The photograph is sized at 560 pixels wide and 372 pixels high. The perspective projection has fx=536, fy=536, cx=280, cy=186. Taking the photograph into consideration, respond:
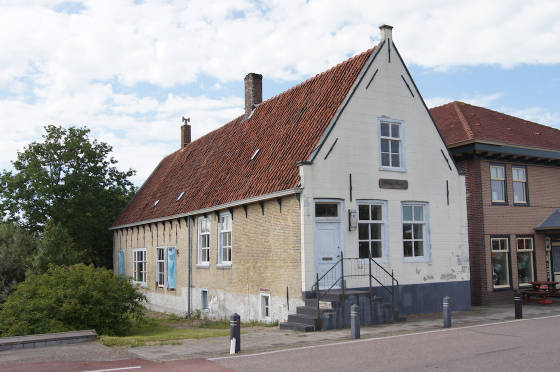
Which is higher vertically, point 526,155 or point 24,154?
point 24,154

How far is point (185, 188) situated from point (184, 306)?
5.39 m

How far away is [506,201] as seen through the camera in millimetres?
21422

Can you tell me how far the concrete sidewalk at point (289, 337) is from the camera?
1095cm

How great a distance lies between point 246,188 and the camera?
17875mm

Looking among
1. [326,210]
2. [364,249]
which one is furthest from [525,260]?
[326,210]

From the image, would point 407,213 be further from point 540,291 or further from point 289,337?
point 540,291

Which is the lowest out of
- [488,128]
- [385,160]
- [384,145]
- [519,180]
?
[519,180]

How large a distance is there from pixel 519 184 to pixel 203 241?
518 inches

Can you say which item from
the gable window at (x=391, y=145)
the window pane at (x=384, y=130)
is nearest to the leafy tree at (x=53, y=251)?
the gable window at (x=391, y=145)

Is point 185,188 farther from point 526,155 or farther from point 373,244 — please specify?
point 526,155

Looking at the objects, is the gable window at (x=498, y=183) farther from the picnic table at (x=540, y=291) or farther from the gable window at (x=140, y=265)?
the gable window at (x=140, y=265)

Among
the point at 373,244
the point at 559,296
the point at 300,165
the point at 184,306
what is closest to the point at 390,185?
the point at 373,244

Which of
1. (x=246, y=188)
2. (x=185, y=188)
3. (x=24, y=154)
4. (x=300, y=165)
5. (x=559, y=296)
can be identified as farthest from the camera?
(x=24, y=154)

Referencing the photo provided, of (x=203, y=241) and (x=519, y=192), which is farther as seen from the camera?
(x=519, y=192)
